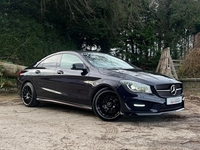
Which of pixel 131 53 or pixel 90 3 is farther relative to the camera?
pixel 131 53

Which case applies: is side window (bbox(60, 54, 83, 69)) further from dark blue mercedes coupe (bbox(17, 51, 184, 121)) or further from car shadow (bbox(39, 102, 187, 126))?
car shadow (bbox(39, 102, 187, 126))

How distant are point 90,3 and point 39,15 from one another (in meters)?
2.84

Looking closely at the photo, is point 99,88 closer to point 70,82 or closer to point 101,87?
point 101,87

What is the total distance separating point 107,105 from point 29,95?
109 inches

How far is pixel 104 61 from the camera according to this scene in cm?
686

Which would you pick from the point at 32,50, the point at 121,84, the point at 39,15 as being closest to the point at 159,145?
the point at 121,84

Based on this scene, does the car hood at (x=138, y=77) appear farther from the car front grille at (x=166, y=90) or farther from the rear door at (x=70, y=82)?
the rear door at (x=70, y=82)

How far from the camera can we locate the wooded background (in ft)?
44.4

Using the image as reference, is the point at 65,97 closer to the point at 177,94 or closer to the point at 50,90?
the point at 50,90

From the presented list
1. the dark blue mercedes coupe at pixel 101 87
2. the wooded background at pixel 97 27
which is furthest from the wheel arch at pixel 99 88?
the wooded background at pixel 97 27

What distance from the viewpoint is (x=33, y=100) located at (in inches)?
296

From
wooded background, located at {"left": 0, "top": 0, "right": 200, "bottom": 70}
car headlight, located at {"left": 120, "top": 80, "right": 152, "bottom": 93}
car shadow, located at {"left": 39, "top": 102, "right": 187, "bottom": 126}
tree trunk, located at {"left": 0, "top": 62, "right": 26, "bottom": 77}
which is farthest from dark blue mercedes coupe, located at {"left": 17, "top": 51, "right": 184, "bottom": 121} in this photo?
wooded background, located at {"left": 0, "top": 0, "right": 200, "bottom": 70}

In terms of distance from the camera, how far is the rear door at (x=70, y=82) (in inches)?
246

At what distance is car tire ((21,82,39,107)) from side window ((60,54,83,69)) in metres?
1.22
